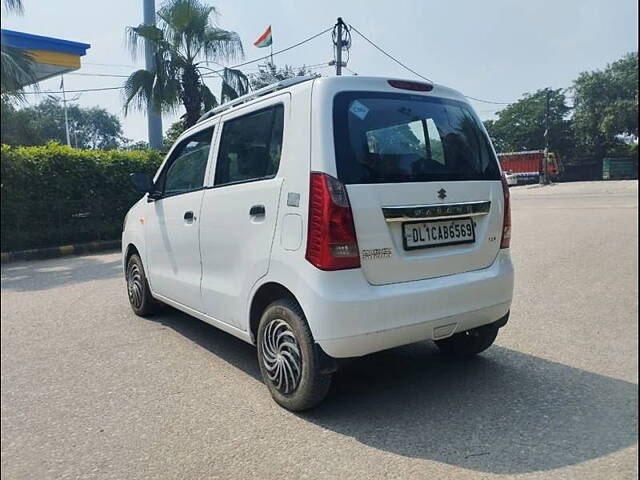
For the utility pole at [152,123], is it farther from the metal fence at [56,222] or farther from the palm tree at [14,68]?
the palm tree at [14,68]

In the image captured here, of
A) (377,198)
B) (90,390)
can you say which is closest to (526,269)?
(377,198)

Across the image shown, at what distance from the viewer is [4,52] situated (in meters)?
1.15

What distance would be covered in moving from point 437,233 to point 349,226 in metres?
0.62

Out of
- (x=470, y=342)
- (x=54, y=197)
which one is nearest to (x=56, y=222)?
(x=54, y=197)

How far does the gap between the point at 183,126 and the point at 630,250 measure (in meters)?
5.49

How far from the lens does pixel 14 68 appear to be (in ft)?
3.93

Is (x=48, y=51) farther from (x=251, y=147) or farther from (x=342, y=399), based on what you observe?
(x=342, y=399)

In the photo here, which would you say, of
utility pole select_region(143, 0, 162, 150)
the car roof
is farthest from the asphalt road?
the car roof

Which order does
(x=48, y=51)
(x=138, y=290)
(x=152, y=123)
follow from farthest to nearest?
(x=138, y=290), (x=152, y=123), (x=48, y=51)

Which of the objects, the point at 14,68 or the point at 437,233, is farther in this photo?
the point at 437,233

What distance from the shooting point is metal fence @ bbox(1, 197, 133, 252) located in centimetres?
118

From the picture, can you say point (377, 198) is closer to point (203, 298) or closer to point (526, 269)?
point (203, 298)

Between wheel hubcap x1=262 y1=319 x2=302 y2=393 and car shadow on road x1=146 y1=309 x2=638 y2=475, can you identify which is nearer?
car shadow on road x1=146 y1=309 x2=638 y2=475

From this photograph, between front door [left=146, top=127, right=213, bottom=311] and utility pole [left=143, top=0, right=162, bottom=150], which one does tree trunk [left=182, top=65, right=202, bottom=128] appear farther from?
utility pole [left=143, top=0, right=162, bottom=150]
